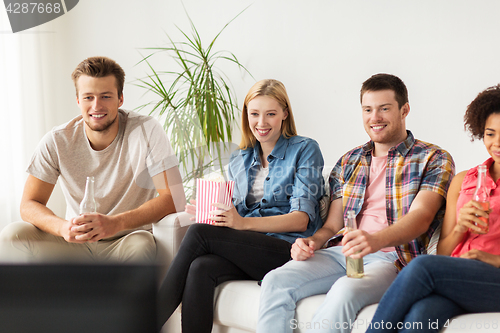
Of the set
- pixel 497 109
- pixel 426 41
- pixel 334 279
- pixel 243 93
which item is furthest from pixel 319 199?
pixel 243 93

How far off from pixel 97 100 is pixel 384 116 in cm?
121

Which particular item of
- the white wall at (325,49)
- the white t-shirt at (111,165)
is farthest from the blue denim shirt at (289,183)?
the white wall at (325,49)

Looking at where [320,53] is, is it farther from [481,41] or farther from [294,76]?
[481,41]

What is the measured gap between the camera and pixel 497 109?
1.58 m

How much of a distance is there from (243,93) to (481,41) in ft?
5.12

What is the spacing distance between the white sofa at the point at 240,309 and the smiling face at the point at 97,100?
0.51m

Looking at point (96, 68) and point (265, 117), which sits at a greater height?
point (96, 68)

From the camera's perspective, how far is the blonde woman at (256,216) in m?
1.75

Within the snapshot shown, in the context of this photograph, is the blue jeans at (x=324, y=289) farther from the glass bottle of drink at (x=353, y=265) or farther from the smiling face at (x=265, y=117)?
the smiling face at (x=265, y=117)

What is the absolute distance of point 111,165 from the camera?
213cm

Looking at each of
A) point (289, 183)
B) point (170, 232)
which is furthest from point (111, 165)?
point (289, 183)

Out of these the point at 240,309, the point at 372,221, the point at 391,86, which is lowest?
the point at 240,309

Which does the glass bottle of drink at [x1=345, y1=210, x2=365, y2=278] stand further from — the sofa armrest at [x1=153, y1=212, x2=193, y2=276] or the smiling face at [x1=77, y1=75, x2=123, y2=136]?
the smiling face at [x1=77, y1=75, x2=123, y2=136]

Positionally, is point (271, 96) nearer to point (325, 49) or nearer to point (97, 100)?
point (97, 100)
